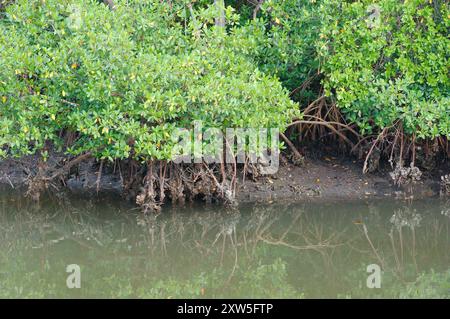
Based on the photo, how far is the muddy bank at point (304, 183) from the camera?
889cm

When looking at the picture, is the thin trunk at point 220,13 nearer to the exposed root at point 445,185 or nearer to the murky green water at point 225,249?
the murky green water at point 225,249

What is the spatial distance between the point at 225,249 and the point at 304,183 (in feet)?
6.64

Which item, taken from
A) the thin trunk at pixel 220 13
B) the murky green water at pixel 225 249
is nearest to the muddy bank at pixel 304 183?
the murky green water at pixel 225 249

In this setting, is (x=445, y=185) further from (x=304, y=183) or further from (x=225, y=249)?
(x=225, y=249)

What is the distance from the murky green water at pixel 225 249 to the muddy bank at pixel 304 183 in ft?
0.92

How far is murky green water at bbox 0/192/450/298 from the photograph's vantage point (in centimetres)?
632

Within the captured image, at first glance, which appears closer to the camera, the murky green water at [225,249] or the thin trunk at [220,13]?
the murky green water at [225,249]

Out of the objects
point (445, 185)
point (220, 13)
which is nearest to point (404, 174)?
point (445, 185)

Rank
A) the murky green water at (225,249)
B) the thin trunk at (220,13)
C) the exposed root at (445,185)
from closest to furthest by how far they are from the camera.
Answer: the murky green water at (225,249), the thin trunk at (220,13), the exposed root at (445,185)

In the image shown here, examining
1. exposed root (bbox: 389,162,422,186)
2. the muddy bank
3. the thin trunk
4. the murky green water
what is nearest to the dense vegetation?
the thin trunk

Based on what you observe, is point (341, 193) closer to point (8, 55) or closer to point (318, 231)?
point (318, 231)

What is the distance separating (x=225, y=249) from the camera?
24.2ft

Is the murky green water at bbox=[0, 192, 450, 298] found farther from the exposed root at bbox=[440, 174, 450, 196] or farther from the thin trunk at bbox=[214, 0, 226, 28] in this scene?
the thin trunk at bbox=[214, 0, 226, 28]

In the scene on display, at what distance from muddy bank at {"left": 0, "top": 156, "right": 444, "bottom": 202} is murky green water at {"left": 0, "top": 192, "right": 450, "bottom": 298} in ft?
0.92
